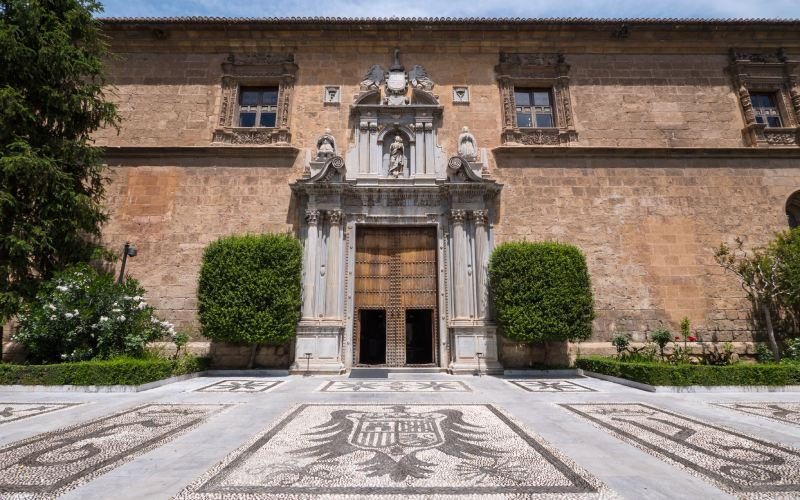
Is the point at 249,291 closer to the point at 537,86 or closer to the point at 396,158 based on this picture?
the point at 396,158

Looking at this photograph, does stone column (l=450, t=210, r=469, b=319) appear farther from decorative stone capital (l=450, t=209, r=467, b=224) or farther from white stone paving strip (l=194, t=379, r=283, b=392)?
white stone paving strip (l=194, t=379, r=283, b=392)

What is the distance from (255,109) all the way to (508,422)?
12246 mm

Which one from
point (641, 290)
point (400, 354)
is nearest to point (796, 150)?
point (641, 290)

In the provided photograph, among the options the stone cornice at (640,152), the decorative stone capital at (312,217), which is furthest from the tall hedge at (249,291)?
the stone cornice at (640,152)

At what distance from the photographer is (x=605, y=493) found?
2523mm

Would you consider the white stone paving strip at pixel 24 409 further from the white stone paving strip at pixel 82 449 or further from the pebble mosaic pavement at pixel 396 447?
the white stone paving strip at pixel 82 449

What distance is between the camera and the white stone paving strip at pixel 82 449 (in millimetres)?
2668

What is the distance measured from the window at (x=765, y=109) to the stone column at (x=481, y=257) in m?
10.1

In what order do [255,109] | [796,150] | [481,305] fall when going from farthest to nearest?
1. [255,109]
2. [796,150]
3. [481,305]

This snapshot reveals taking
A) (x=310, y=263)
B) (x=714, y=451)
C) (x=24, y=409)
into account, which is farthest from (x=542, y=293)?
(x=24, y=409)

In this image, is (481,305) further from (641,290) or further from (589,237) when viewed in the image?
(641,290)

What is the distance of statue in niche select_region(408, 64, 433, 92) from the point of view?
492 inches

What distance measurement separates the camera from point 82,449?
134 inches

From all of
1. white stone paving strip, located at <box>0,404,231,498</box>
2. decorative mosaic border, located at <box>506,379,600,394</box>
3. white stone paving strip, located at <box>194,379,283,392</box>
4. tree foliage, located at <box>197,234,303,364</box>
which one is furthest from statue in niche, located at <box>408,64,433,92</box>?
white stone paving strip, located at <box>0,404,231,498</box>
